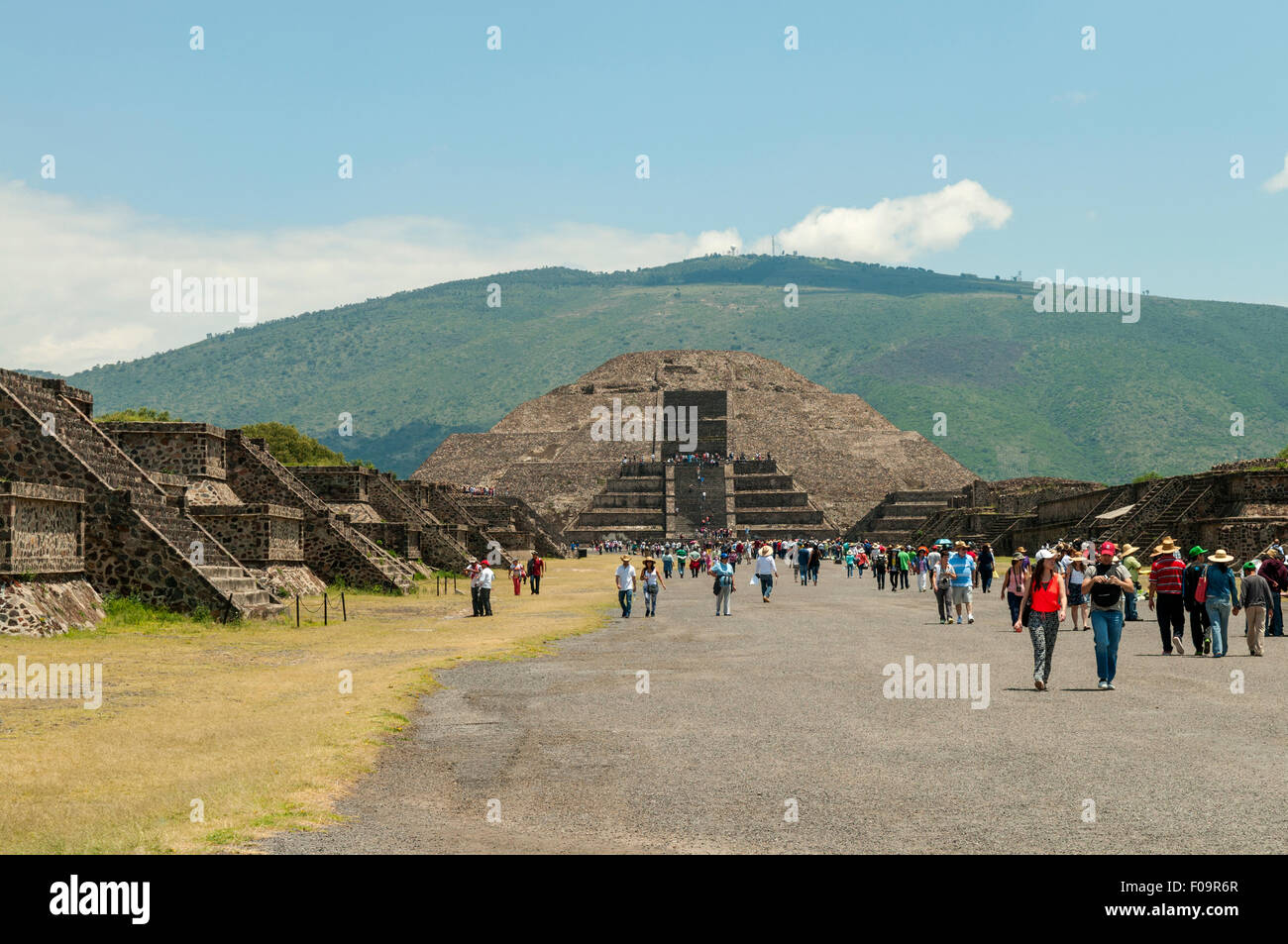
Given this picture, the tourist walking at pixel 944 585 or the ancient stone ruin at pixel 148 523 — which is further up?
the ancient stone ruin at pixel 148 523

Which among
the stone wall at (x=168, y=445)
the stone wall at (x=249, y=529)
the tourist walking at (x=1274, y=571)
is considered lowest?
the tourist walking at (x=1274, y=571)

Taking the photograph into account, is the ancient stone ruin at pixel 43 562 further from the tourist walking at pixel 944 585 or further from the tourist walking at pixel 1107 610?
the tourist walking at pixel 944 585

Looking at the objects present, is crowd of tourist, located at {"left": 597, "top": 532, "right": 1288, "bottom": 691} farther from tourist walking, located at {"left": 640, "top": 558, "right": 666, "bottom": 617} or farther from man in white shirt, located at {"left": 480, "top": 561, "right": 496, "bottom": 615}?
man in white shirt, located at {"left": 480, "top": 561, "right": 496, "bottom": 615}

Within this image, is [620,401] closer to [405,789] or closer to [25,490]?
[25,490]

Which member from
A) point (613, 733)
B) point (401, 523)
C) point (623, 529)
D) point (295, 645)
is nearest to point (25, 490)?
point (295, 645)

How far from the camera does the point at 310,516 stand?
1319 inches

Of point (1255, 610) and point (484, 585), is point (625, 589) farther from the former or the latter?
point (1255, 610)

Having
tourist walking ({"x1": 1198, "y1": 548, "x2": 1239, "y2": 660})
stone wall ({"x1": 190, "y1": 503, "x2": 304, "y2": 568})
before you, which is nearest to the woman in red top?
tourist walking ({"x1": 1198, "y1": 548, "x2": 1239, "y2": 660})

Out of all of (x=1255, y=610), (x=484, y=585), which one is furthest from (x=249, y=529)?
(x=1255, y=610)

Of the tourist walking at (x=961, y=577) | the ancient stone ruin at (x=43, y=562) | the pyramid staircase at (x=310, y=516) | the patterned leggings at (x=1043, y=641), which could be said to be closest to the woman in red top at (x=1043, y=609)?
the patterned leggings at (x=1043, y=641)

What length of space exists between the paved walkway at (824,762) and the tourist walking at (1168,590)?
3.38 feet

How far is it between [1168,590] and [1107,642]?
17.2ft

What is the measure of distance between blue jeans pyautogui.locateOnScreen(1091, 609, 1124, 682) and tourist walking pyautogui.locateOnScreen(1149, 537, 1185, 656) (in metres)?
4.79

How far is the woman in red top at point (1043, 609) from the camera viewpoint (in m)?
15.2
